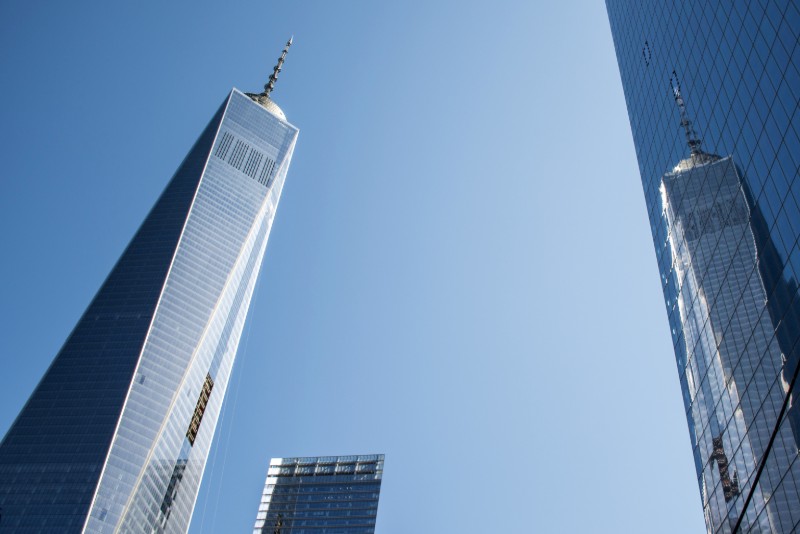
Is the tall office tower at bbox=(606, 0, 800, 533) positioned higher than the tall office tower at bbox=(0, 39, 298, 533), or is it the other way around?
the tall office tower at bbox=(0, 39, 298, 533)

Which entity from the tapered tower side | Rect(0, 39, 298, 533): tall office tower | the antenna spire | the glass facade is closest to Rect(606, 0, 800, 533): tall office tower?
the antenna spire

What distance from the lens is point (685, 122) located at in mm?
58312

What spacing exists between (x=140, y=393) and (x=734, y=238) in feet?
429

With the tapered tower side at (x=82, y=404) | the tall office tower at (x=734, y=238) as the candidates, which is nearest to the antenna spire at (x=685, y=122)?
the tall office tower at (x=734, y=238)

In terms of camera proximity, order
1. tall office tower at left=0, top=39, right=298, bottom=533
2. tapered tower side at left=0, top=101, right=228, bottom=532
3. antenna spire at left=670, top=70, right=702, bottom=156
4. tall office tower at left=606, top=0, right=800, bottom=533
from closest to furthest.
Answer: tall office tower at left=606, top=0, right=800, bottom=533
antenna spire at left=670, top=70, right=702, bottom=156
tapered tower side at left=0, top=101, right=228, bottom=532
tall office tower at left=0, top=39, right=298, bottom=533

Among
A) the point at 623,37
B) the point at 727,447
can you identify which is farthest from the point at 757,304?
the point at 623,37

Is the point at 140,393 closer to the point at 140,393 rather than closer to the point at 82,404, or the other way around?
the point at 140,393

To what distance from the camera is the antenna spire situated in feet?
182

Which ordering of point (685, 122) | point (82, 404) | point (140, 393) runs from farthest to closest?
1. point (140, 393)
2. point (82, 404)
3. point (685, 122)

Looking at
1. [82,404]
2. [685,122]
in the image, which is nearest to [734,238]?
[685,122]

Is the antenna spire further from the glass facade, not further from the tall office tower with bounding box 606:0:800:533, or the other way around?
the glass facade

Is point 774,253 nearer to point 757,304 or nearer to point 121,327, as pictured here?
point 757,304

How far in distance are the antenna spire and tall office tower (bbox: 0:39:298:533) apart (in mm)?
115220

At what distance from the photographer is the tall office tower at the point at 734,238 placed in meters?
38.6
